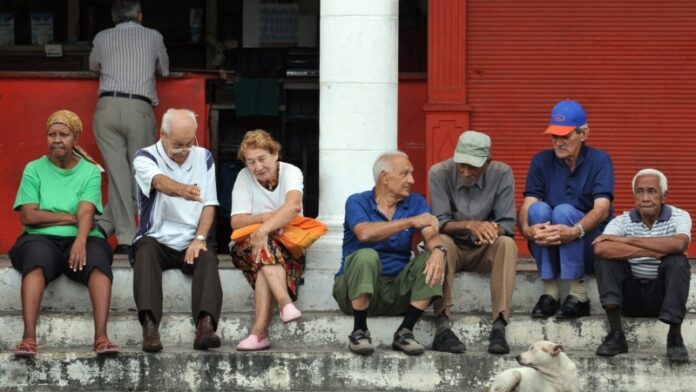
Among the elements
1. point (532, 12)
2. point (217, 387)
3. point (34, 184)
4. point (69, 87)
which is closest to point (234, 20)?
point (69, 87)

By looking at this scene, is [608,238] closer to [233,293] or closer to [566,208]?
[566,208]

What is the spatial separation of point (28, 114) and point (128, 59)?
2.77ft

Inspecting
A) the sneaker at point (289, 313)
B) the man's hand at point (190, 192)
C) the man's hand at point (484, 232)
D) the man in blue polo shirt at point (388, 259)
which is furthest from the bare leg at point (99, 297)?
the man's hand at point (484, 232)

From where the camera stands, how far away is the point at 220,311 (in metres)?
9.17

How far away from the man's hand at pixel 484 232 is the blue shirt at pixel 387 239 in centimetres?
31

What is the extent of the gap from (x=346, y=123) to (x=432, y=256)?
148 centimetres

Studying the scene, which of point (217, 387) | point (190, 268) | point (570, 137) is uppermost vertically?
point (570, 137)

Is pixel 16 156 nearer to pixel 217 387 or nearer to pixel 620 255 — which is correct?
pixel 217 387

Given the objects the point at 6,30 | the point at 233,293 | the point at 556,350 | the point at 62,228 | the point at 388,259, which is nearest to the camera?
the point at 556,350

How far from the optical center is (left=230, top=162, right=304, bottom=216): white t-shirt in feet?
30.9

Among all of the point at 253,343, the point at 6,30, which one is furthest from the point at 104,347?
the point at 6,30

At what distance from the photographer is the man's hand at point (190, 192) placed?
9328 mm

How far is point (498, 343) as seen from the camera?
349 inches

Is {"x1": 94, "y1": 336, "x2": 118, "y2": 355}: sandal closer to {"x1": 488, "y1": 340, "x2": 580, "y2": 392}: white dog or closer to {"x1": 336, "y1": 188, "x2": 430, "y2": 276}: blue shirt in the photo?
{"x1": 336, "y1": 188, "x2": 430, "y2": 276}: blue shirt
